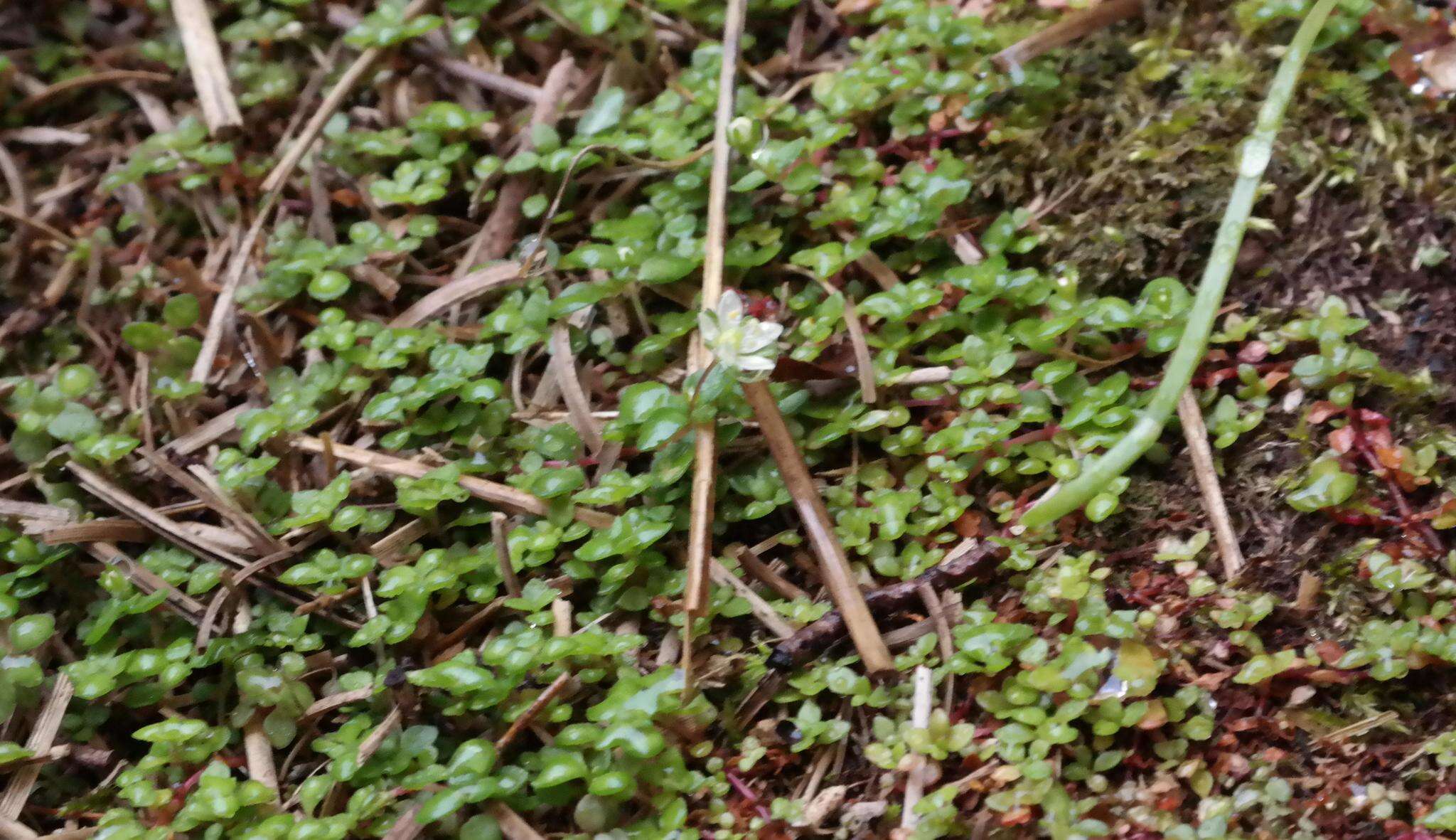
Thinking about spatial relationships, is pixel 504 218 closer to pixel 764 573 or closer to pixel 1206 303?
pixel 764 573

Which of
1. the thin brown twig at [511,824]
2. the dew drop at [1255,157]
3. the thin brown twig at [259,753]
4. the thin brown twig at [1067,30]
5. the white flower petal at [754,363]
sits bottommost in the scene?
the thin brown twig at [511,824]

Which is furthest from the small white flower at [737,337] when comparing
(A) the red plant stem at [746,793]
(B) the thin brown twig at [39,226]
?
(B) the thin brown twig at [39,226]

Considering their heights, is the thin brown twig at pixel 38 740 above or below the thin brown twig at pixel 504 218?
below

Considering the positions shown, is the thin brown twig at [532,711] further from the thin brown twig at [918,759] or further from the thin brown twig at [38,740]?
the thin brown twig at [38,740]

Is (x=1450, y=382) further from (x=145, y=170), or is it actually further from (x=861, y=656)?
(x=145, y=170)

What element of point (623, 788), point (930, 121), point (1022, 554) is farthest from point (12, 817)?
point (930, 121)

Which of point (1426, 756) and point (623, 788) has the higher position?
point (623, 788)
